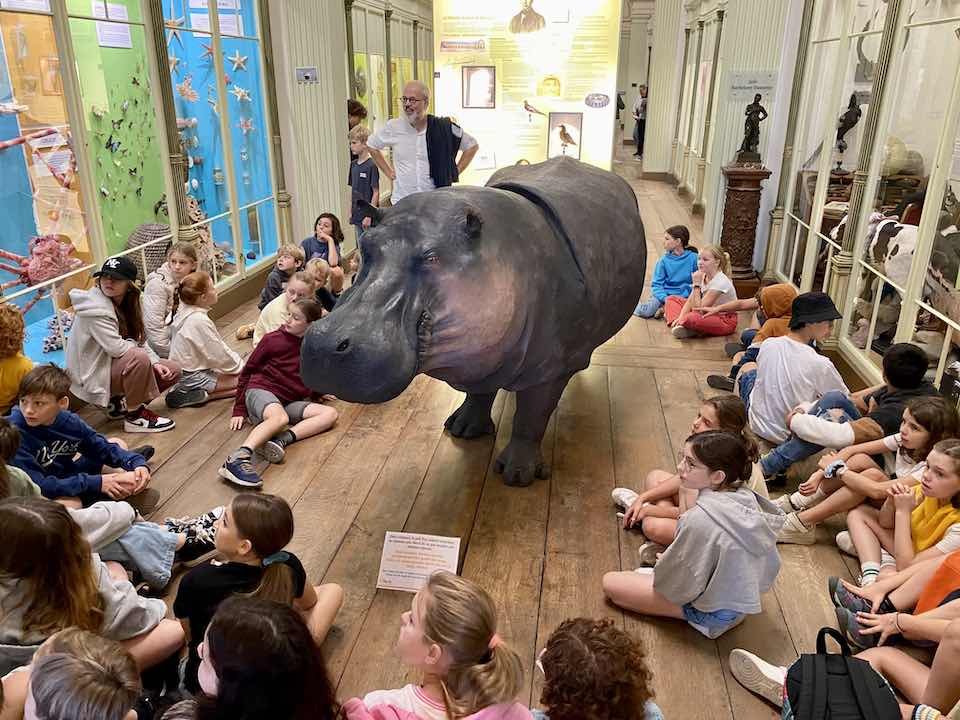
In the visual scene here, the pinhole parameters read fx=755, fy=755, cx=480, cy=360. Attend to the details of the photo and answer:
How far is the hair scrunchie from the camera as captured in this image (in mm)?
2021

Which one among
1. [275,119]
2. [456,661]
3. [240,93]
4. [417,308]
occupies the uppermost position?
[240,93]

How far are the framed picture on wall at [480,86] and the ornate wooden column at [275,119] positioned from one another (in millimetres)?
1788

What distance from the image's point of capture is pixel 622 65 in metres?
20.5

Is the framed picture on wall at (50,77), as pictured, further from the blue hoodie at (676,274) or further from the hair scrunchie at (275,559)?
the blue hoodie at (676,274)

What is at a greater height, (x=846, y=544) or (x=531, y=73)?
(x=531, y=73)

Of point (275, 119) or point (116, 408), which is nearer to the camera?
point (116, 408)

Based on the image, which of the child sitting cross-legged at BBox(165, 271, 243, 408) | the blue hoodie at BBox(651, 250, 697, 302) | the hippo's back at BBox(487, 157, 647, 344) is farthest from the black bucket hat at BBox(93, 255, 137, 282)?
the blue hoodie at BBox(651, 250, 697, 302)

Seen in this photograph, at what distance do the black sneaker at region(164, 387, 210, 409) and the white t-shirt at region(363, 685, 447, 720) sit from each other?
2.66 m

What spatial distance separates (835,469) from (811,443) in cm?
33

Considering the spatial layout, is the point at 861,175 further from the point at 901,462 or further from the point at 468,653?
the point at 468,653

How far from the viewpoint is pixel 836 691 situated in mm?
1698

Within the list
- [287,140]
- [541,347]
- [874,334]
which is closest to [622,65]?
[287,140]

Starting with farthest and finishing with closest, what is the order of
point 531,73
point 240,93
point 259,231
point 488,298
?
1. point 531,73
2. point 259,231
3. point 240,93
4. point 488,298

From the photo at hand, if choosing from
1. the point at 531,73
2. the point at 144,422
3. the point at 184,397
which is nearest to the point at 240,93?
the point at 531,73
